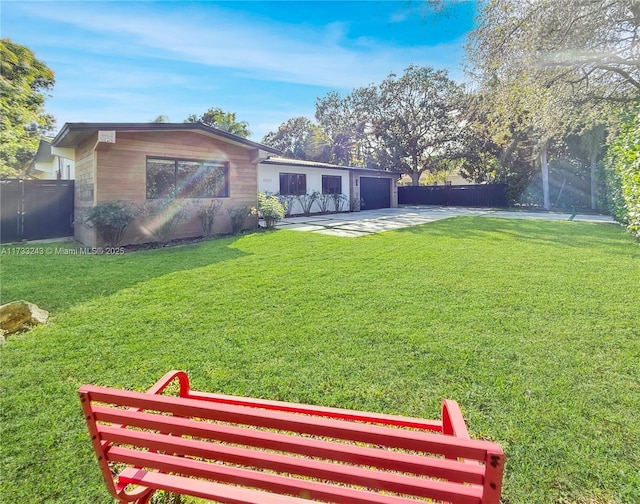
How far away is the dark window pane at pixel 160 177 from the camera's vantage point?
972 centimetres

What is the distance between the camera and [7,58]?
8.22m

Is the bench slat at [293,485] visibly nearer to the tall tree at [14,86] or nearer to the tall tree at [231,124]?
the tall tree at [14,86]

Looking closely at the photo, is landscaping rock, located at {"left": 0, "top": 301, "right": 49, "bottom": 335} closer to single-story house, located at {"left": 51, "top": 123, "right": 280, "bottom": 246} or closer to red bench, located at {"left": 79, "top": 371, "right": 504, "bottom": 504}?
red bench, located at {"left": 79, "top": 371, "right": 504, "bottom": 504}

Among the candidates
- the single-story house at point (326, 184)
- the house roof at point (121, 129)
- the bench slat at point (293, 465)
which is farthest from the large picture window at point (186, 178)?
the bench slat at point (293, 465)

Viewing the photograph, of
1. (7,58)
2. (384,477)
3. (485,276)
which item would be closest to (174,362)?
(384,477)

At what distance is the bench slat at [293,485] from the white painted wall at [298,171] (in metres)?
14.8

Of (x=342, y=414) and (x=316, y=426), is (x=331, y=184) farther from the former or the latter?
(x=316, y=426)

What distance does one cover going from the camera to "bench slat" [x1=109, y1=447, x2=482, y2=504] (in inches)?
41.5

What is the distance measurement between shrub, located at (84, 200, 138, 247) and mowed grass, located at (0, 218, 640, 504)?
1.95 metres

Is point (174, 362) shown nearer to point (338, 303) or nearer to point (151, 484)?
point (151, 484)

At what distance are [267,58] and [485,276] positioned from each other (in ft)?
25.4

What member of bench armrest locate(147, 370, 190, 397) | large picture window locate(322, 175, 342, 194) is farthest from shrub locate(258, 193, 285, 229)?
bench armrest locate(147, 370, 190, 397)

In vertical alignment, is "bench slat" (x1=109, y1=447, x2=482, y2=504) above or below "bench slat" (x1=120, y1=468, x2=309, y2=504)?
above

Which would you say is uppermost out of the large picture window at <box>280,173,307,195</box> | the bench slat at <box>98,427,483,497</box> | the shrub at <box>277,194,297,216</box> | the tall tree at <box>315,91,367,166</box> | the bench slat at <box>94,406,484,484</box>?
the tall tree at <box>315,91,367,166</box>
